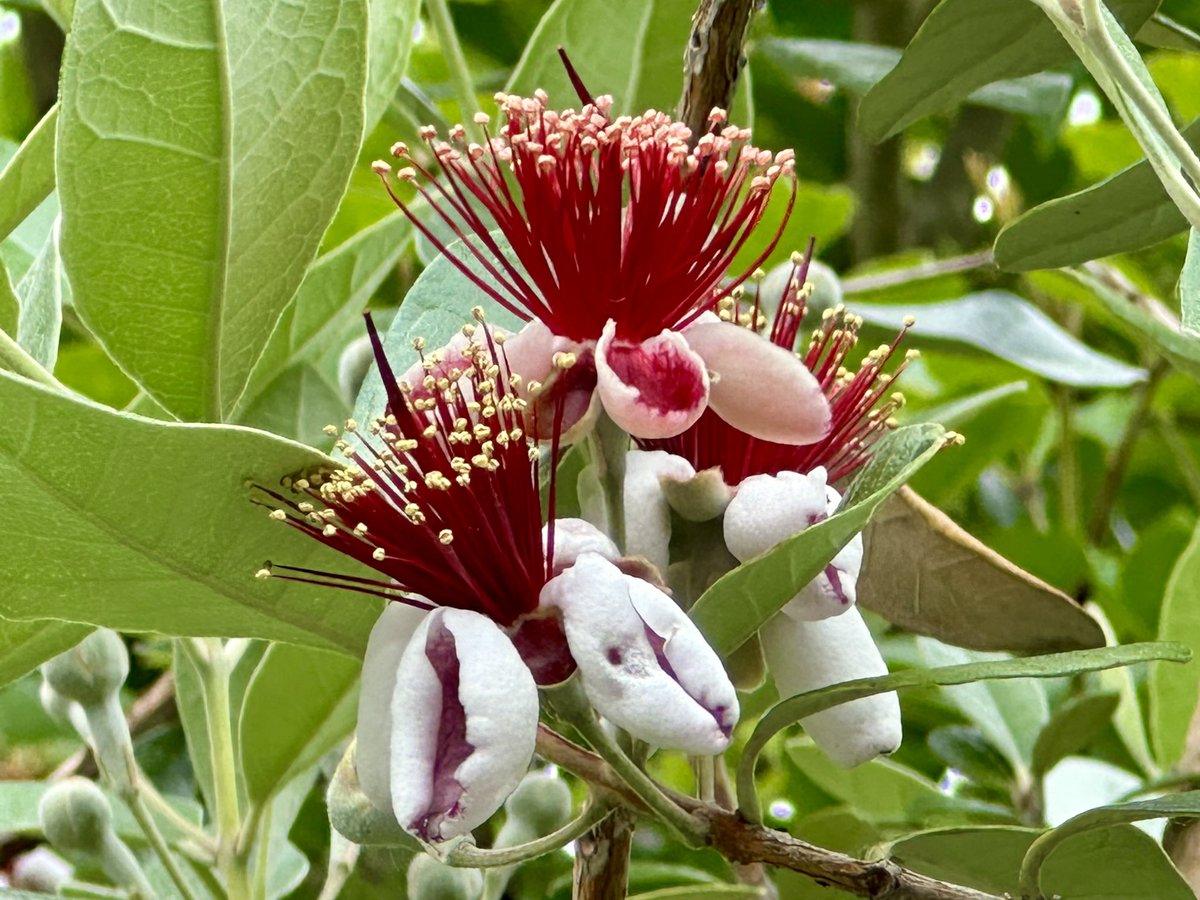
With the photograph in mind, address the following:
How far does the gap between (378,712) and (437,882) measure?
0.31 meters

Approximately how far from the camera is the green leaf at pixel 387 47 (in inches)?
36.9

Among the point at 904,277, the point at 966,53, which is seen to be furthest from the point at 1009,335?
the point at 966,53

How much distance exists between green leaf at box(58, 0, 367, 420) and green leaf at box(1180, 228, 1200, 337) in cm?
42

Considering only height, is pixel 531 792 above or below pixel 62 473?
below

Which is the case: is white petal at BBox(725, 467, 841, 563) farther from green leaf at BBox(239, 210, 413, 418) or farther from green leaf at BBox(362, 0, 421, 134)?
green leaf at BBox(239, 210, 413, 418)

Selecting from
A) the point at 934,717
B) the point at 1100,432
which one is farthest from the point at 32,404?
the point at 1100,432

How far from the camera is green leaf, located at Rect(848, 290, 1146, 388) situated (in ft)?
4.99

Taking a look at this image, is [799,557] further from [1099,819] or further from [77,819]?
[77,819]

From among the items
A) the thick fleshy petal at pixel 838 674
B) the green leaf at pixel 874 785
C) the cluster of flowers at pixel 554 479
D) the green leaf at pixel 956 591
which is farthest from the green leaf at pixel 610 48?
the green leaf at pixel 874 785

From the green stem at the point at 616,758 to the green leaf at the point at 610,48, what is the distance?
55cm

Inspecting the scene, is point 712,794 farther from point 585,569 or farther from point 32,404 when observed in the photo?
point 32,404

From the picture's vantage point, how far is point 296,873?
1.21 metres

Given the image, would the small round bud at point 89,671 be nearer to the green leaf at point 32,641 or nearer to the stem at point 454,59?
the green leaf at point 32,641

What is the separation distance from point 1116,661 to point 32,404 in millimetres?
437
